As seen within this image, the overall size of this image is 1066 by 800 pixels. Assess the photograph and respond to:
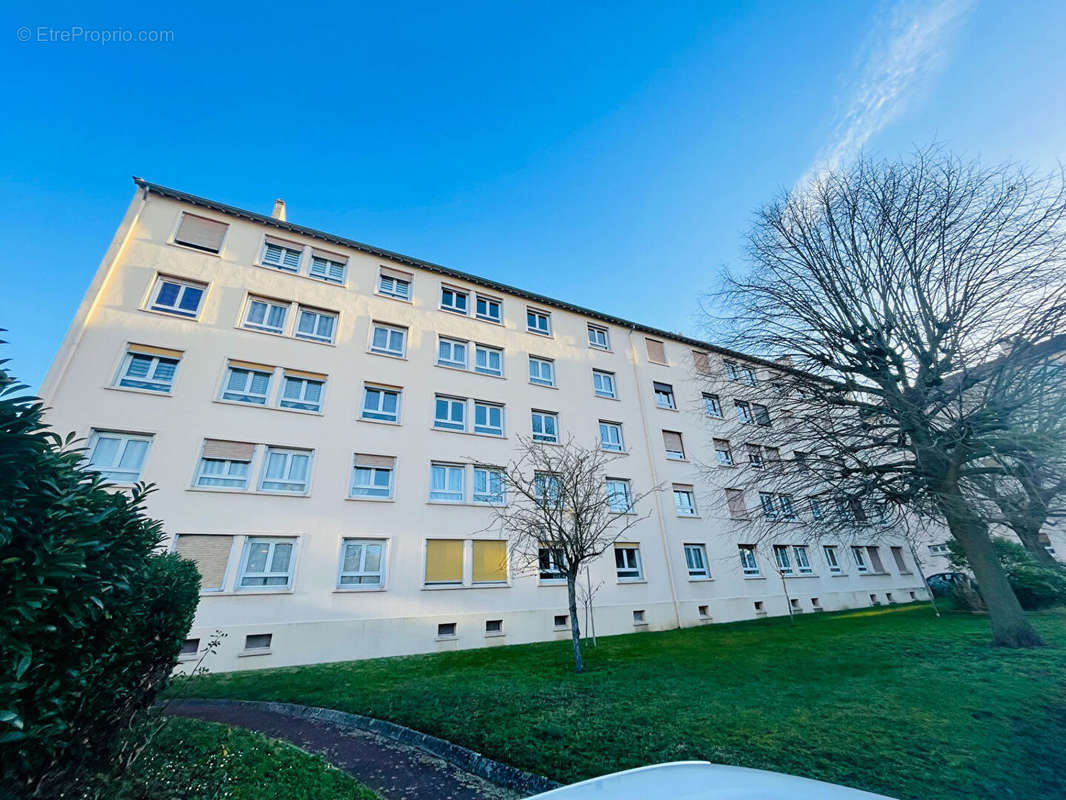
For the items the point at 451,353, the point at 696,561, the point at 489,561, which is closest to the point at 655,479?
the point at 696,561

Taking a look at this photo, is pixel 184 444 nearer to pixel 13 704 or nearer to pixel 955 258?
pixel 13 704

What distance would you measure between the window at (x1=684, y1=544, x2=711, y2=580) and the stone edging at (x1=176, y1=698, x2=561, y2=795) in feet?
48.3

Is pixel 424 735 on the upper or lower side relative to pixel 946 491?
lower

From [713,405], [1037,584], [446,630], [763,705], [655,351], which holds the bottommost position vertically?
[763,705]

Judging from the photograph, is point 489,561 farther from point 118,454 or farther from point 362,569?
point 118,454

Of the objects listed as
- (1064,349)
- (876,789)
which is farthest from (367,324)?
(1064,349)

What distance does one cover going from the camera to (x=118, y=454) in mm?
11289

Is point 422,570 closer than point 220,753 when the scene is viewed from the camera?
No

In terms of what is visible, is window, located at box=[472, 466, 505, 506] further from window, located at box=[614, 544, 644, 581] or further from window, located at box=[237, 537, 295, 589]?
window, located at box=[237, 537, 295, 589]

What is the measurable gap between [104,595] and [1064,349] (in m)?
13.4

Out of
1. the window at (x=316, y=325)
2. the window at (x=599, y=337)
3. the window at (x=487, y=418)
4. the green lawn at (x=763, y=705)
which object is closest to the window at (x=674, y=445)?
the window at (x=599, y=337)

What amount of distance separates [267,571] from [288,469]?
2956 millimetres

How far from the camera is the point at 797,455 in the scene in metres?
9.92

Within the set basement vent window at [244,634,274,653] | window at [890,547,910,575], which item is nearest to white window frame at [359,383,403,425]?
basement vent window at [244,634,274,653]
